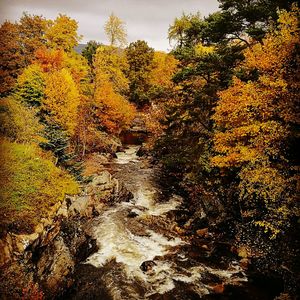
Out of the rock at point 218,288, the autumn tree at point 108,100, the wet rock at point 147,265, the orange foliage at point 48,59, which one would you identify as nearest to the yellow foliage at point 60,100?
the orange foliage at point 48,59

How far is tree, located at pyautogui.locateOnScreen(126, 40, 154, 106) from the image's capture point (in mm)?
51438

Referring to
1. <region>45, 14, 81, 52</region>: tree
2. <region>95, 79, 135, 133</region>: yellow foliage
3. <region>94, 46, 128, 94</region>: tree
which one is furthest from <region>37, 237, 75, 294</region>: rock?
<region>45, 14, 81, 52</region>: tree

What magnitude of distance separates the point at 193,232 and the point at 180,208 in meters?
4.13

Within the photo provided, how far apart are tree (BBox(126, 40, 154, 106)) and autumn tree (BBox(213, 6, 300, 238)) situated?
1496 inches

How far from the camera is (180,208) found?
2189 centimetres

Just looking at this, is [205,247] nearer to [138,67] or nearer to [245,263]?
[245,263]

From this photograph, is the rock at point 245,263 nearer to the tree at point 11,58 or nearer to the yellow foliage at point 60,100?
the yellow foliage at point 60,100

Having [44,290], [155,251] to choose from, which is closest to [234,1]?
[155,251]

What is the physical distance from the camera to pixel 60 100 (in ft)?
78.2

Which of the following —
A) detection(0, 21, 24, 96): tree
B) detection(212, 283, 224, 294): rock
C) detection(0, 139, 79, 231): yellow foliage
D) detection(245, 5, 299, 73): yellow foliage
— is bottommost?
detection(212, 283, 224, 294): rock

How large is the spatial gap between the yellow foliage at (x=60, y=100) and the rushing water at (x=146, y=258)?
29.9ft

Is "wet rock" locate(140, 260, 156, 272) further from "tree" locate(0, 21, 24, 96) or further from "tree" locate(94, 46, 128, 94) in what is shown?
"tree" locate(94, 46, 128, 94)

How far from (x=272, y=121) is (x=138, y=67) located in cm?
4271

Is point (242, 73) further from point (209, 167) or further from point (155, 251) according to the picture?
point (155, 251)
